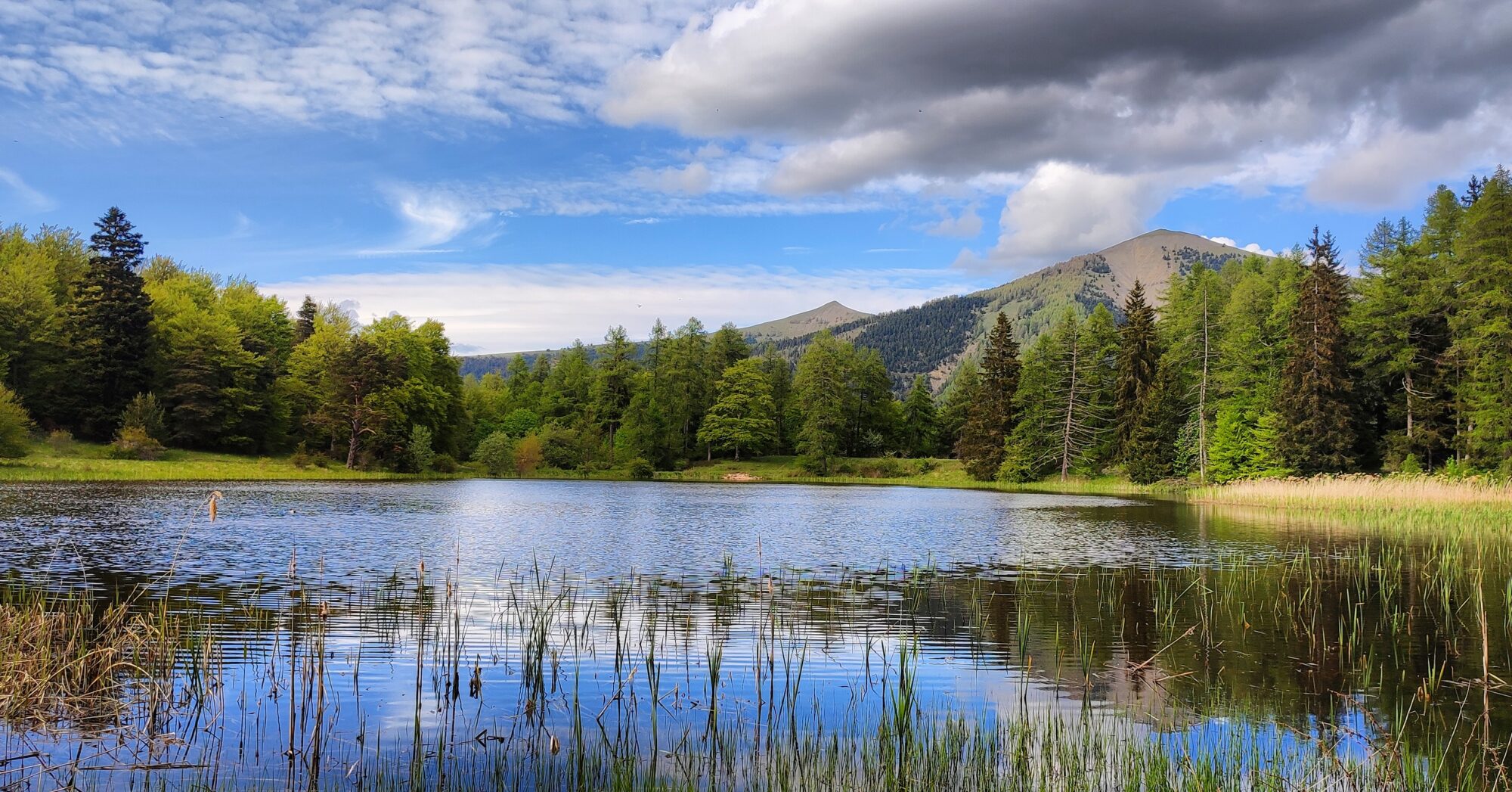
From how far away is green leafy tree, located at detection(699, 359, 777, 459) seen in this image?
9538cm

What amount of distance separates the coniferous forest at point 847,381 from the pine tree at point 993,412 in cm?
23

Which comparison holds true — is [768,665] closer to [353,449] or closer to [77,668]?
[77,668]

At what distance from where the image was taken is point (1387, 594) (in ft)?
53.2

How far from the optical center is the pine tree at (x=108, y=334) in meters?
63.2

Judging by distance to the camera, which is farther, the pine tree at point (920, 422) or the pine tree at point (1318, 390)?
the pine tree at point (920, 422)

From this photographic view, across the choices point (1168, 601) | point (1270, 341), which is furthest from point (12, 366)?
point (1270, 341)

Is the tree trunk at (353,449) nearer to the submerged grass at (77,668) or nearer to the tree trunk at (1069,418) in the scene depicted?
the tree trunk at (1069,418)

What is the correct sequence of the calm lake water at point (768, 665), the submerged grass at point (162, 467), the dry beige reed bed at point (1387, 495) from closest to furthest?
the calm lake water at point (768, 665) → the dry beige reed bed at point (1387, 495) → the submerged grass at point (162, 467)

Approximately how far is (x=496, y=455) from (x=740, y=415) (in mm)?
27297

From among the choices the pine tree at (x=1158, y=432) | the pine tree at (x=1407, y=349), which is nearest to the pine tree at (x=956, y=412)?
the pine tree at (x=1158, y=432)

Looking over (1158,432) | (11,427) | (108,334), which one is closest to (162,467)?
(11,427)

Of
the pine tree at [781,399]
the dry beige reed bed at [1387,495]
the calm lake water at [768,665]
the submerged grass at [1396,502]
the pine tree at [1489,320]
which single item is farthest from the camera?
the pine tree at [781,399]

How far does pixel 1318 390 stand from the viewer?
54.7 m

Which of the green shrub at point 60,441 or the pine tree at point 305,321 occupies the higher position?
the pine tree at point 305,321
